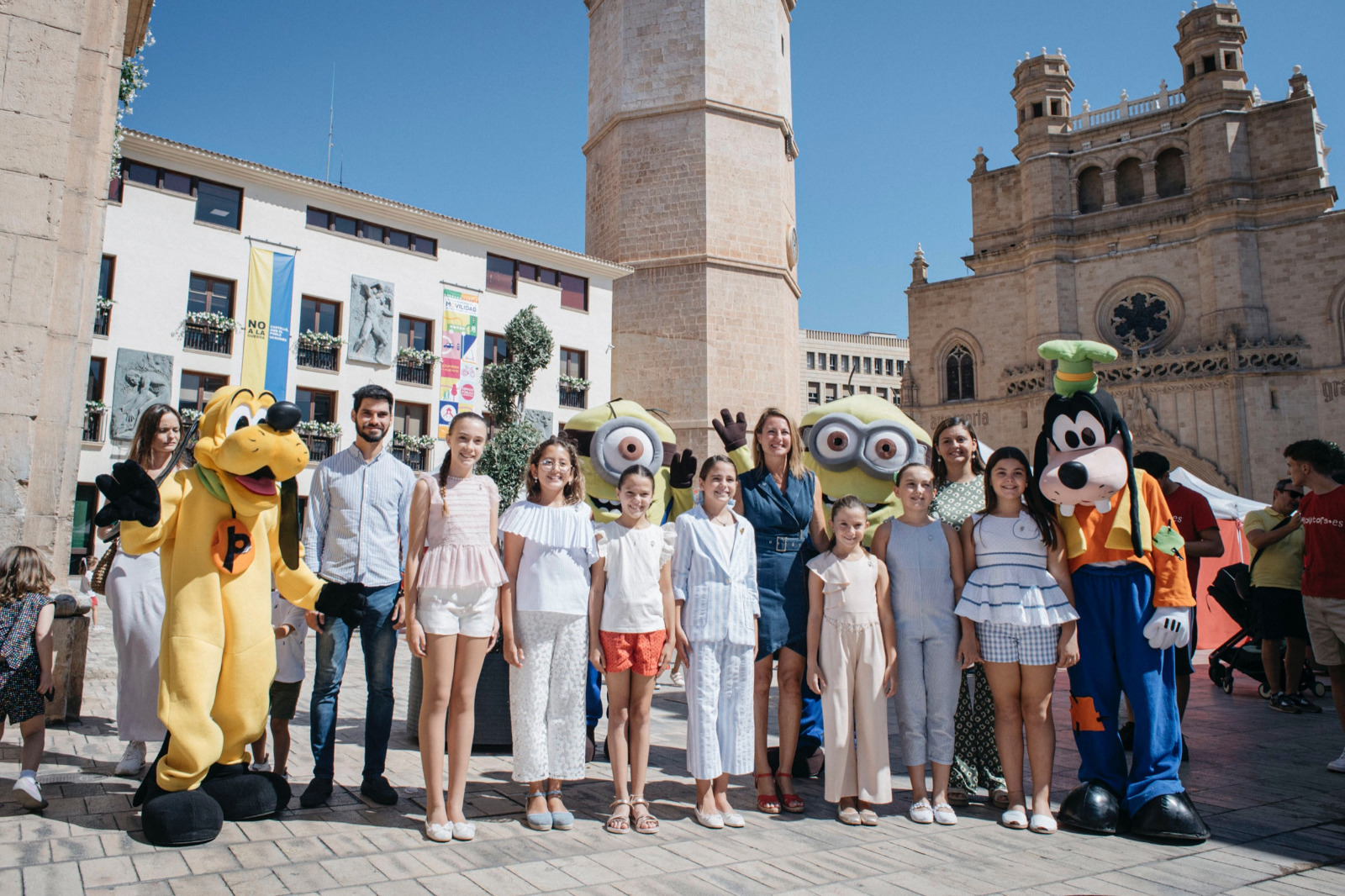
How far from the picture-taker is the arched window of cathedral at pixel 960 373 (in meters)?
32.7

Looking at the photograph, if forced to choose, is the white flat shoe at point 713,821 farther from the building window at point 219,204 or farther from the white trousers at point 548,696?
the building window at point 219,204

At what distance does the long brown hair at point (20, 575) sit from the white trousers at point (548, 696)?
2.20m

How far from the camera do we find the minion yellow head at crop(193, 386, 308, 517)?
3379 mm

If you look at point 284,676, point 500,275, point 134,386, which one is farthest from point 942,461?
point 500,275

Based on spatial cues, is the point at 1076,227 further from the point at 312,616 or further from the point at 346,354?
the point at 312,616

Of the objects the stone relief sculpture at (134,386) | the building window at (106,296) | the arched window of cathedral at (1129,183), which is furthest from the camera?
the arched window of cathedral at (1129,183)

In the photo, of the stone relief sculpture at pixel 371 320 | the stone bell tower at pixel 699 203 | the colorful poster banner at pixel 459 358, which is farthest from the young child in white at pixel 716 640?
the colorful poster banner at pixel 459 358

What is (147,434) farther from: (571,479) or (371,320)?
(371,320)

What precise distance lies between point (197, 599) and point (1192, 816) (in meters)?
4.08

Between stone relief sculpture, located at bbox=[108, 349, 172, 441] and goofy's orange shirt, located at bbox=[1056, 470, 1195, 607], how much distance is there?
60.7ft

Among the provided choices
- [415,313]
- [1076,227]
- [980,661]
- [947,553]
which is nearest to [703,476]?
[947,553]

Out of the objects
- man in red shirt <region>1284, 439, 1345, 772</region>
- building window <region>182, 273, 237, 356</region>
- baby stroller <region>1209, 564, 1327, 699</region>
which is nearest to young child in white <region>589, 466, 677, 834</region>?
man in red shirt <region>1284, 439, 1345, 772</region>

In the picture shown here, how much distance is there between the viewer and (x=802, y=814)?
3.87 meters

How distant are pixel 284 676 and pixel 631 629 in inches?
67.0
